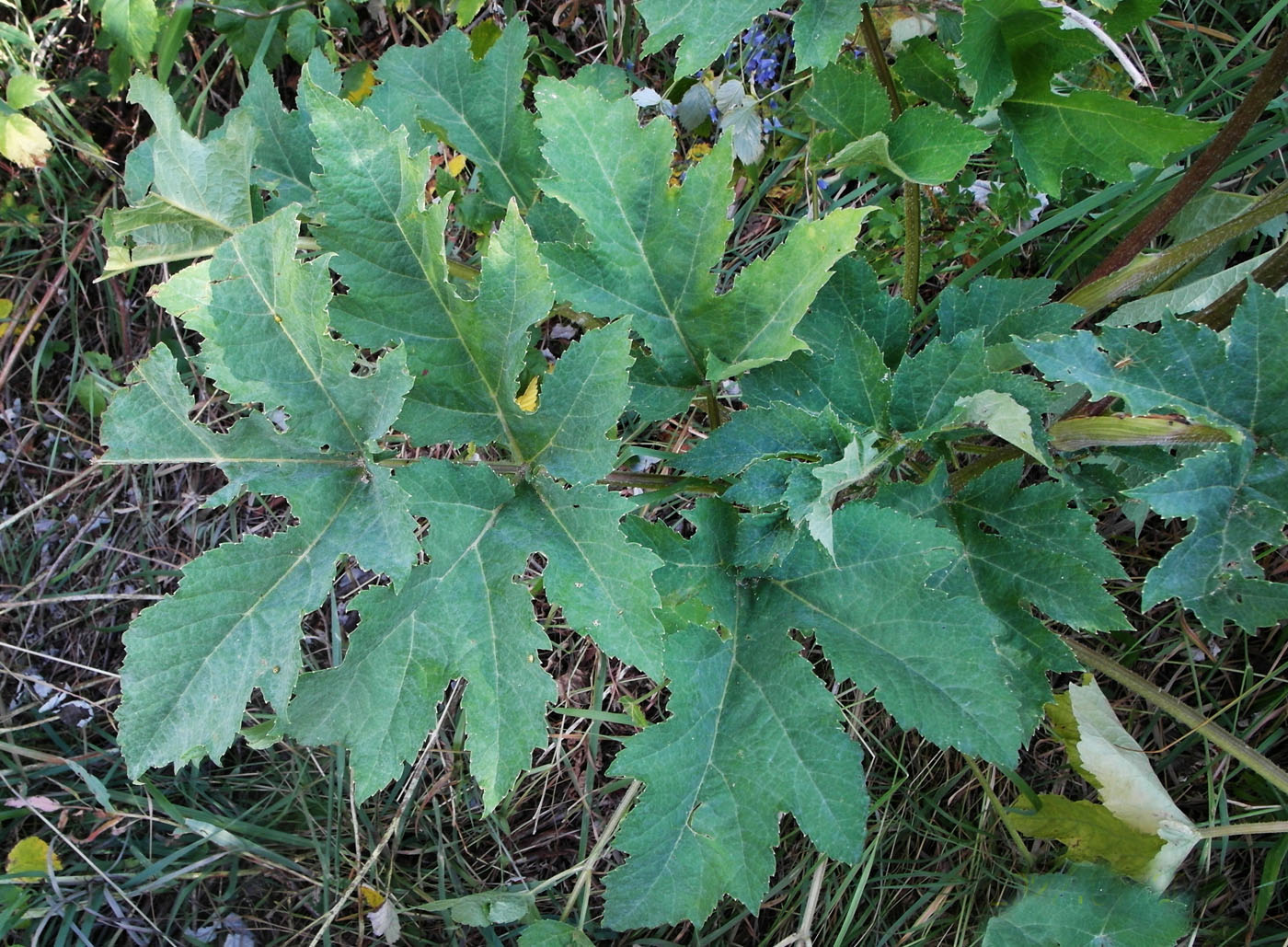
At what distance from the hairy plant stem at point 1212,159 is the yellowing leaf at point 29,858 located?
9.42 ft

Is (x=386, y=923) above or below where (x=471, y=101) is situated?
below

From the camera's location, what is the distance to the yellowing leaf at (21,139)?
8.36 ft

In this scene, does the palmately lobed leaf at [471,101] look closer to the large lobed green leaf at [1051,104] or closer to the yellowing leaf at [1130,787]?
the large lobed green leaf at [1051,104]

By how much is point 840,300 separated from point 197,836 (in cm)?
220

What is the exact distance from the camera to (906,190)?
1750 millimetres

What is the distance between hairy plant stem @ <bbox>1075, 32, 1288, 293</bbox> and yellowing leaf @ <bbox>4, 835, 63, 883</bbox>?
287 centimetres

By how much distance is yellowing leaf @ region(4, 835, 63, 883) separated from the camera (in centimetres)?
254

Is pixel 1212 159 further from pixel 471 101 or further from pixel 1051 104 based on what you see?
pixel 471 101

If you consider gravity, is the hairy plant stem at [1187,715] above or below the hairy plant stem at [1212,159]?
below

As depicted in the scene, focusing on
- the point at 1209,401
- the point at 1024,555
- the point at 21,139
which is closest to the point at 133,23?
the point at 21,139

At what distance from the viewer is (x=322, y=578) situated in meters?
1.33

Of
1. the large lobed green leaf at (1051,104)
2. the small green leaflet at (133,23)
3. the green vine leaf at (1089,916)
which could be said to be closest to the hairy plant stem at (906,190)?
the large lobed green leaf at (1051,104)

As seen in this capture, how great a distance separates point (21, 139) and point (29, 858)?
1.91 m

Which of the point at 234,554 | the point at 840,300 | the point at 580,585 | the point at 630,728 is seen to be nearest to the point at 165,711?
the point at 234,554
